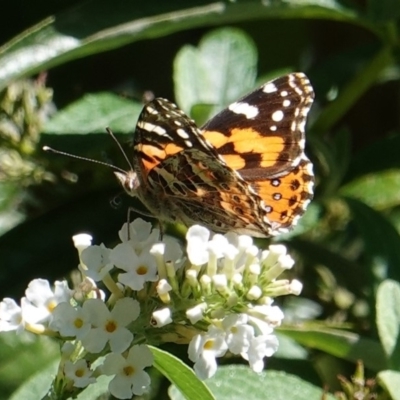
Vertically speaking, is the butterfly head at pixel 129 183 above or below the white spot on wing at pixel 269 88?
below

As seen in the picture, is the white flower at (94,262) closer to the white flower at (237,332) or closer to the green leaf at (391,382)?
the white flower at (237,332)

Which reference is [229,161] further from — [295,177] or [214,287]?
[214,287]

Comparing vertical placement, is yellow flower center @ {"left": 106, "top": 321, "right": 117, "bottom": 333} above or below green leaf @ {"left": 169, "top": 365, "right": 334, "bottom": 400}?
above

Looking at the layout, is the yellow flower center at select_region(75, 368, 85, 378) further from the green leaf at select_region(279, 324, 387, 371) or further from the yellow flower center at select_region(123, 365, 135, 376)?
the green leaf at select_region(279, 324, 387, 371)

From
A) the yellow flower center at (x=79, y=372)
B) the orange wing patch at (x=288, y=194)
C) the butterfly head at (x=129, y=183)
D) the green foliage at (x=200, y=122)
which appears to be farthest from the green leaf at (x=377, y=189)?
the yellow flower center at (x=79, y=372)

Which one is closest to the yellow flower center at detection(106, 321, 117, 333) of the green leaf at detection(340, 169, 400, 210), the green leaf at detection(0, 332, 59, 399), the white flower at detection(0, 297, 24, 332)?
the white flower at detection(0, 297, 24, 332)

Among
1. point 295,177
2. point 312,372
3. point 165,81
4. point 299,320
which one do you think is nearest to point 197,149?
point 295,177
